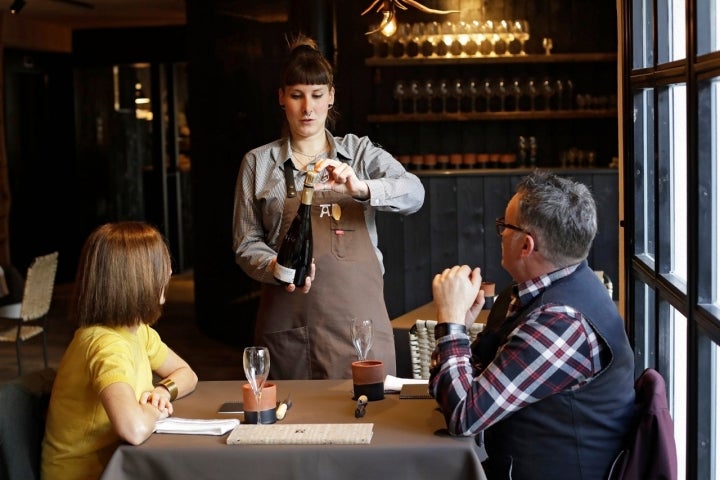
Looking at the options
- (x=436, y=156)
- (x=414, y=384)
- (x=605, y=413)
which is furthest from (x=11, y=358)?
(x=605, y=413)

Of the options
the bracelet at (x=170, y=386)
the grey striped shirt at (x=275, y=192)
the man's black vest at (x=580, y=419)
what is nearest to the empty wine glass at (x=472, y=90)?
the grey striped shirt at (x=275, y=192)

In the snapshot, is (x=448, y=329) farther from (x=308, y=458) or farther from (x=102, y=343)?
(x=102, y=343)

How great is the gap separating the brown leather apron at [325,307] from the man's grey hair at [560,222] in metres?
1.13

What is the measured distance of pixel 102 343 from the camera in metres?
2.63

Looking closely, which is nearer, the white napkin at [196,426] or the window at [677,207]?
the white napkin at [196,426]

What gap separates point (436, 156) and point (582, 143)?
1.08 m

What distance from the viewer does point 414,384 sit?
9.77ft

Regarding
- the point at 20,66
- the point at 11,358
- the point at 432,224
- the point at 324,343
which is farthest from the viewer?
the point at 20,66

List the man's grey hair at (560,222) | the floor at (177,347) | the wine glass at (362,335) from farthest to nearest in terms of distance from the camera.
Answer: the floor at (177,347) → the wine glass at (362,335) → the man's grey hair at (560,222)

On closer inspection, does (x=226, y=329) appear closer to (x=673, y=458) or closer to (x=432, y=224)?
(x=432, y=224)

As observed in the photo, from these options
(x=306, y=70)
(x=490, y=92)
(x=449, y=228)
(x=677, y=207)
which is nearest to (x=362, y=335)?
(x=306, y=70)

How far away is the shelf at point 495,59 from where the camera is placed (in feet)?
23.9

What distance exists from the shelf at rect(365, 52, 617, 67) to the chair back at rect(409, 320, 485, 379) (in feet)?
11.4

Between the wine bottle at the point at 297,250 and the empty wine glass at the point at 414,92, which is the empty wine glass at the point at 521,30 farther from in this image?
the wine bottle at the point at 297,250
